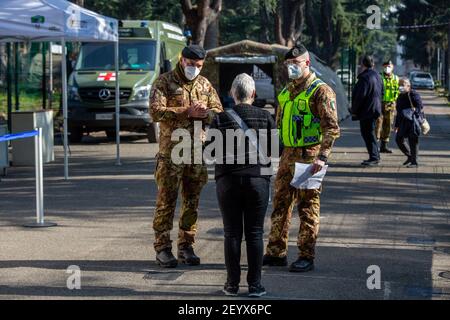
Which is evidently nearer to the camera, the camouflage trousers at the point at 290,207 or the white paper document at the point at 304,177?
the white paper document at the point at 304,177

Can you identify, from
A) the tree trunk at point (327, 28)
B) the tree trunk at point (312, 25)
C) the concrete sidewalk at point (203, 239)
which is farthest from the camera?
the tree trunk at point (312, 25)

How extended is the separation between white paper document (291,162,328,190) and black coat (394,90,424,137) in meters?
9.08

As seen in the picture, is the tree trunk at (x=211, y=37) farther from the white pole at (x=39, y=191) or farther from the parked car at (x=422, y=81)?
the parked car at (x=422, y=81)

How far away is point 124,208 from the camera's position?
41.5 ft

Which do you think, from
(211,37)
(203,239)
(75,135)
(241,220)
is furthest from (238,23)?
(241,220)

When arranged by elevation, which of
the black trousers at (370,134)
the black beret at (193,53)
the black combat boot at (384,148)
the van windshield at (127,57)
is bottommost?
the black combat boot at (384,148)

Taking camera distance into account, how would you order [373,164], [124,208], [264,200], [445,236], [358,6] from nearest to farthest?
[264,200]
[445,236]
[124,208]
[373,164]
[358,6]

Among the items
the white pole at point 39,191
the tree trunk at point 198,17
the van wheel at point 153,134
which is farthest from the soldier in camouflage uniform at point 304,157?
the tree trunk at point 198,17

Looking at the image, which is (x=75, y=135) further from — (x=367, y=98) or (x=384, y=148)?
(x=367, y=98)

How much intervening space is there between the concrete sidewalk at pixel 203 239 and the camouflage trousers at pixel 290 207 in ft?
0.77

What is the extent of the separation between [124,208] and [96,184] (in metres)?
2.65

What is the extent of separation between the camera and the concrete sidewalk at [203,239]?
8.10 metres
